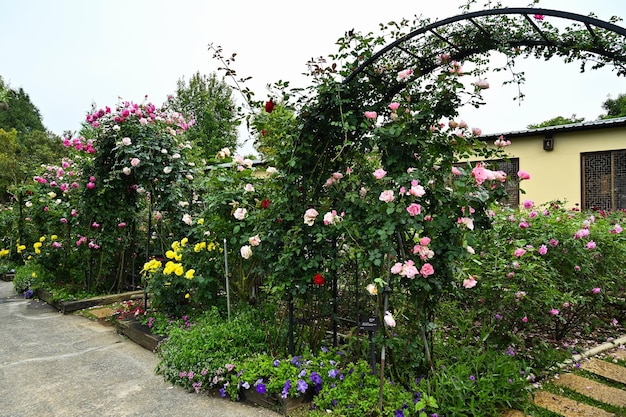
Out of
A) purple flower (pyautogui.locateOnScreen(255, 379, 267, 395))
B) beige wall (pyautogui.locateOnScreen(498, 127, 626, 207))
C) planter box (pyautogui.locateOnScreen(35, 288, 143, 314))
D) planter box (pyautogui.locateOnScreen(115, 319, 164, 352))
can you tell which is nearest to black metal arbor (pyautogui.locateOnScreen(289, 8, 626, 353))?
purple flower (pyautogui.locateOnScreen(255, 379, 267, 395))

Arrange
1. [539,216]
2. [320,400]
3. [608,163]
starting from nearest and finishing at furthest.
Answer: [320,400] → [539,216] → [608,163]

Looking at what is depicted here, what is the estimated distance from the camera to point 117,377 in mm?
2980

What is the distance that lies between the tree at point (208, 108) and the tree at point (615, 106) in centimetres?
1957

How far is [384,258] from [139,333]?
2599 mm

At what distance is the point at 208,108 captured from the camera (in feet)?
71.7

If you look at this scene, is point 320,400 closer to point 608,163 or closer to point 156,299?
point 156,299

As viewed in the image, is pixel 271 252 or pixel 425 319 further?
pixel 271 252

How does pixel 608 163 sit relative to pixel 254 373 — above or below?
above

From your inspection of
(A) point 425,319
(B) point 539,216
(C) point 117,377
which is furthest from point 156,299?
(B) point 539,216

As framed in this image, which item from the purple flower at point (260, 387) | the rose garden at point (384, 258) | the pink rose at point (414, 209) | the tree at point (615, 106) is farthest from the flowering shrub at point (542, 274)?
the tree at point (615, 106)

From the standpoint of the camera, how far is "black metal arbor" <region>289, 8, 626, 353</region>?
6.49 feet

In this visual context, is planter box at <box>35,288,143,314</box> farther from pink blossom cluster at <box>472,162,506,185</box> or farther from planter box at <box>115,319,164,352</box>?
pink blossom cluster at <box>472,162,506,185</box>

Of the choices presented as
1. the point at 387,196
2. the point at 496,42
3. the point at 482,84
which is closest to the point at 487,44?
the point at 496,42

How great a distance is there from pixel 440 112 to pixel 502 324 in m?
1.54
